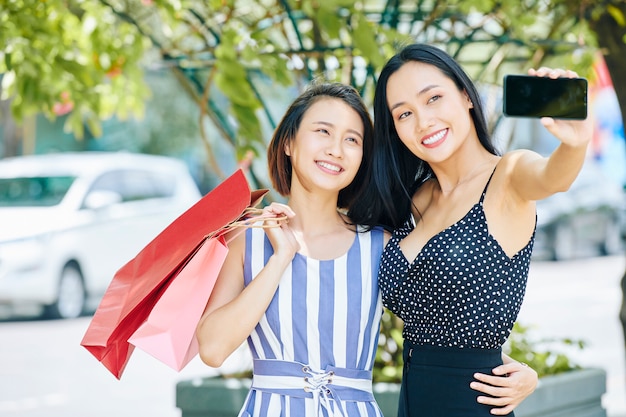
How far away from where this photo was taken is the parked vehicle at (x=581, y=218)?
16.1m

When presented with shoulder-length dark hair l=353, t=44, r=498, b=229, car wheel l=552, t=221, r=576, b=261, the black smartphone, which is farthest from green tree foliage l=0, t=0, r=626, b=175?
car wheel l=552, t=221, r=576, b=261

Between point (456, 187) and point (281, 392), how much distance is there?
752 mm

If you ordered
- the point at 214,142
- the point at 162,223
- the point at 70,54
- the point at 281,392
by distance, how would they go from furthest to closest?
the point at 214,142 → the point at 162,223 → the point at 70,54 → the point at 281,392

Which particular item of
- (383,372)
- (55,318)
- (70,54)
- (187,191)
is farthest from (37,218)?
(383,372)

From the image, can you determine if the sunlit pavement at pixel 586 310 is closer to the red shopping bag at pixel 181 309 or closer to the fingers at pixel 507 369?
the fingers at pixel 507 369

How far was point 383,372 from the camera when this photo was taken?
14.3ft

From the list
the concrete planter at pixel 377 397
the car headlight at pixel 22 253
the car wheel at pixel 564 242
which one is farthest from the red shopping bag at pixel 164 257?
the car wheel at pixel 564 242

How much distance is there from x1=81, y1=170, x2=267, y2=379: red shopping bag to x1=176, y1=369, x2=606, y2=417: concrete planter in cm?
168

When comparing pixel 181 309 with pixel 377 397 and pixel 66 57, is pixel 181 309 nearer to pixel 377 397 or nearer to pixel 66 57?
pixel 377 397

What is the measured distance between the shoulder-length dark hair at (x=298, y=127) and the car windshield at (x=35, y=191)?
860 centimetres

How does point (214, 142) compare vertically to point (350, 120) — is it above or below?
above

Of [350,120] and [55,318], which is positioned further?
[55,318]

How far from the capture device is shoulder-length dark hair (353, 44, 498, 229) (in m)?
2.78

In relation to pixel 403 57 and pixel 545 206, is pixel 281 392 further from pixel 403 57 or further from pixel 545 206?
pixel 545 206
